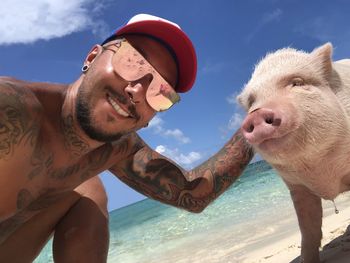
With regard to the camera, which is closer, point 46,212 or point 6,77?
point 6,77

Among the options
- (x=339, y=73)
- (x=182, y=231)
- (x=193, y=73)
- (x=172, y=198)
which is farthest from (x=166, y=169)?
(x=182, y=231)

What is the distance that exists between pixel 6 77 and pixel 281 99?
1504mm

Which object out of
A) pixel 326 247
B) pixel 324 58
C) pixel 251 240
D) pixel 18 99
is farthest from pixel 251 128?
pixel 251 240

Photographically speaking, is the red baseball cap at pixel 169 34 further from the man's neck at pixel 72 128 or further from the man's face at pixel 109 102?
the man's neck at pixel 72 128

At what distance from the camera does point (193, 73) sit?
297 centimetres

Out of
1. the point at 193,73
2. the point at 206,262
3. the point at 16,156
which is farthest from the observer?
the point at 206,262

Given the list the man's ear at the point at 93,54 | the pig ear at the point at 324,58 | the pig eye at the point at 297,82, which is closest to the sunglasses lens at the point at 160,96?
the man's ear at the point at 93,54

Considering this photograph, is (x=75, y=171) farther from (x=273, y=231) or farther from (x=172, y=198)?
(x=273, y=231)

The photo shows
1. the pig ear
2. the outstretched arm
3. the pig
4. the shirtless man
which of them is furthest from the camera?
the outstretched arm

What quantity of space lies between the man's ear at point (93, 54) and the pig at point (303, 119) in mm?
954

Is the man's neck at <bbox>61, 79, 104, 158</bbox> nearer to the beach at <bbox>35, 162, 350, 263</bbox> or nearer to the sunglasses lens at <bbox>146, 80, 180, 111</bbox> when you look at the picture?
the sunglasses lens at <bbox>146, 80, 180, 111</bbox>

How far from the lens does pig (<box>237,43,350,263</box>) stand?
103 inches

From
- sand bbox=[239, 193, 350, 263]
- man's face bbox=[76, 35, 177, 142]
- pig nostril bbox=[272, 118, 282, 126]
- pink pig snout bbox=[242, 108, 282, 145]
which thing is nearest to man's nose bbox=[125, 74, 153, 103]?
man's face bbox=[76, 35, 177, 142]

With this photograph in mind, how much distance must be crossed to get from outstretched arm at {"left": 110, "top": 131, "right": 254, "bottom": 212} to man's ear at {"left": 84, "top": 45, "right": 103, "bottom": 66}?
749 millimetres
